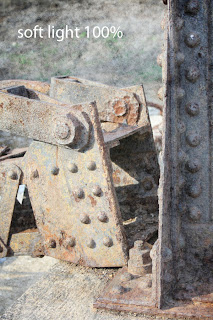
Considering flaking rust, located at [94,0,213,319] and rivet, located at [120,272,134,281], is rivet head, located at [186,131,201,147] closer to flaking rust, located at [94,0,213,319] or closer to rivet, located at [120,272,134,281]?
flaking rust, located at [94,0,213,319]

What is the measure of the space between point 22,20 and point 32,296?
735 centimetres

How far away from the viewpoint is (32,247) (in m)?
2.56

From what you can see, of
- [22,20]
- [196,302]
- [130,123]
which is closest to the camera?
[196,302]

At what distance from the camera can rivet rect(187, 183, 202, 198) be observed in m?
1.94

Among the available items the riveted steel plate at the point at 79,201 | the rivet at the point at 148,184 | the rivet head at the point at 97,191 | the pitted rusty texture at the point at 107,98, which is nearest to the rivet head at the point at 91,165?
the riveted steel plate at the point at 79,201

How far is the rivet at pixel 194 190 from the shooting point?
1941 mm

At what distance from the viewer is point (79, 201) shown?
2.30m

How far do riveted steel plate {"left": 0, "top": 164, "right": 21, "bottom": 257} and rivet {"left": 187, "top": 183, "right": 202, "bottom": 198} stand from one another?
3.42ft

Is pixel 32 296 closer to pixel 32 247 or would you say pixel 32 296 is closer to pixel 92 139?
pixel 32 247

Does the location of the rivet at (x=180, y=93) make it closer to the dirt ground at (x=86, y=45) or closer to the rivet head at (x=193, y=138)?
the rivet head at (x=193, y=138)

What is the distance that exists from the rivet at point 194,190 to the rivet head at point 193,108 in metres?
0.32

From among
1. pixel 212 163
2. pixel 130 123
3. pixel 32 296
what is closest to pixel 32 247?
pixel 32 296

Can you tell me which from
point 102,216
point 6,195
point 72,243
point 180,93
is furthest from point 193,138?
point 6,195

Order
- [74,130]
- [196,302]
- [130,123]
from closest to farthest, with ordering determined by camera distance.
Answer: [196,302]
[74,130]
[130,123]
